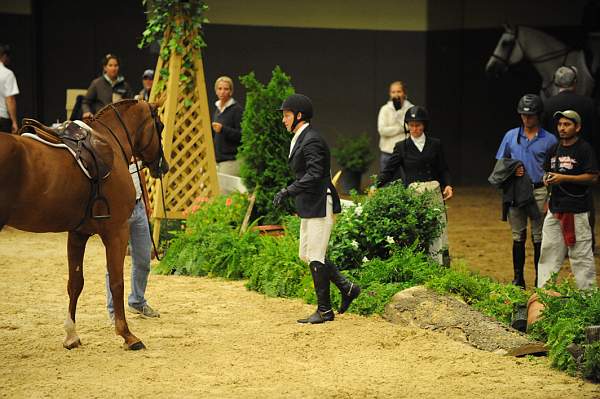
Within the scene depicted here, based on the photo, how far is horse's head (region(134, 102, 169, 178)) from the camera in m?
7.70

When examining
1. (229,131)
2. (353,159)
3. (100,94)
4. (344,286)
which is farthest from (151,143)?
(353,159)

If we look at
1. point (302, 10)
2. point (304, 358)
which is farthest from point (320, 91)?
point (304, 358)

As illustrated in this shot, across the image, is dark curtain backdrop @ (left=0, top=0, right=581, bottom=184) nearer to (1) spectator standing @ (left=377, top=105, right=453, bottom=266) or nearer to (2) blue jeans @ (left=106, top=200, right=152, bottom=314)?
(1) spectator standing @ (left=377, top=105, right=453, bottom=266)

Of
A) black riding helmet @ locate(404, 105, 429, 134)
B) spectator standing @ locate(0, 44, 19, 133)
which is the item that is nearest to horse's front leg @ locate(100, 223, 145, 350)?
black riding helmet @ locate(404, 105, 429, 134)

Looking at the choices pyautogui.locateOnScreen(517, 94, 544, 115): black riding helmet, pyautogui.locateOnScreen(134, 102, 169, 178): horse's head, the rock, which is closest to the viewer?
the rock

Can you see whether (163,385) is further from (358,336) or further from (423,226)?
(423,226)

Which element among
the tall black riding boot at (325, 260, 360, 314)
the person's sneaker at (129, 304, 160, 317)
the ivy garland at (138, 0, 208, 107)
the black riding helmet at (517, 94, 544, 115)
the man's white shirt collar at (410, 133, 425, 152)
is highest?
the ivy garland at (138, 0, 208, 107)

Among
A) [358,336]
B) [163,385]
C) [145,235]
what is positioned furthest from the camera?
[145,235]

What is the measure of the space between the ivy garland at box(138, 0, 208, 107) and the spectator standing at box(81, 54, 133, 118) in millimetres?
1730

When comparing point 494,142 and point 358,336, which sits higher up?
point 494,142

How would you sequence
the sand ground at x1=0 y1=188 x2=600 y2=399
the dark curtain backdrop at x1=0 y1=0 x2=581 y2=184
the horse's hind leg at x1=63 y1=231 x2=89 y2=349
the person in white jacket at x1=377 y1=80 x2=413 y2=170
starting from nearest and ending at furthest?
the sand ground at x1=0 y1=188 x2=600 y2=399, the horse's hind leg at x1=63 y1=231 x2=89 y2=349, the person in white jacket at x1=377 y1=80 x2=413 y2=170, the dark curtain backdrop at x1=0 y1=0 x2=581 y2=184

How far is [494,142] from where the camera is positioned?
19.2m

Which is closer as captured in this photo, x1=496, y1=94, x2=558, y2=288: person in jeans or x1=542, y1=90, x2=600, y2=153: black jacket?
x1=496, y1=94, x2=558, y2=288: person in jeans

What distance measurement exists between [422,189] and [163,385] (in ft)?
13.2
